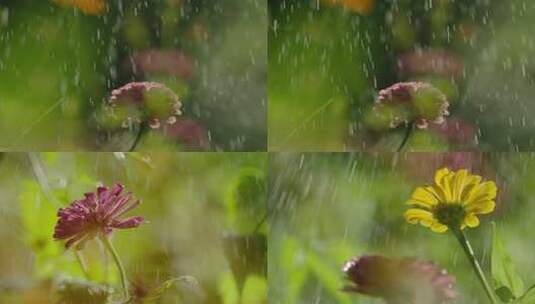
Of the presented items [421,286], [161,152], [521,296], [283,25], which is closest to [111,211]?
Result: [161,152]

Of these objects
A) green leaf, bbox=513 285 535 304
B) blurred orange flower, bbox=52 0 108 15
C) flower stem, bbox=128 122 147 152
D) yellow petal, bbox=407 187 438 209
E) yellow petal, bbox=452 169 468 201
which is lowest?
green leaf, bbox=513 285 535 304

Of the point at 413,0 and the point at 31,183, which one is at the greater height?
the point at 413,0

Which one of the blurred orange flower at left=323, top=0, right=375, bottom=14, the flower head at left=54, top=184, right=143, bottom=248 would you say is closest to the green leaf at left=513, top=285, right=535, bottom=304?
the blurred orange flower at left=323, top=0, right=375, bottom=14

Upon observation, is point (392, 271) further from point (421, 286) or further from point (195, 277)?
point (195, 277)

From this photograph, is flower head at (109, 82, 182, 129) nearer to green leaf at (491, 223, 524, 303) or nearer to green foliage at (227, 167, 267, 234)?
green foliage at (227, 167, 267, 234)

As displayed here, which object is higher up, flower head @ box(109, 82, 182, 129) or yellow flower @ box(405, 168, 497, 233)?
flower head @ box(109, 82, 182, 129)

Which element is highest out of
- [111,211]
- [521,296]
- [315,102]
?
[315,102]
